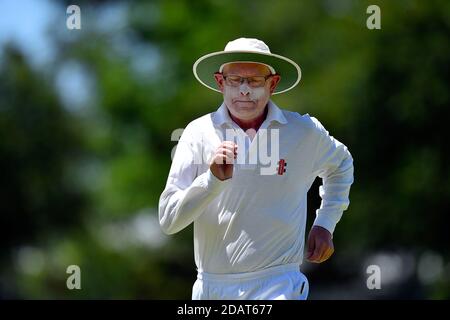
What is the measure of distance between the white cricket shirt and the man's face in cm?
5

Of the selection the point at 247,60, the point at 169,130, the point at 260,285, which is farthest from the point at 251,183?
the point at 169,130

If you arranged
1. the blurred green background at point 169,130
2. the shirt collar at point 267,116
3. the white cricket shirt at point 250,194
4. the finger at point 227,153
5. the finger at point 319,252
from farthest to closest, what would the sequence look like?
the blurred green background at point 169,130, the finger at point 319,252, the shirt collar at point 267,116, the white cricket shirt at point 250,194, the finger at point 227,153

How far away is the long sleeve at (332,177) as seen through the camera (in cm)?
596

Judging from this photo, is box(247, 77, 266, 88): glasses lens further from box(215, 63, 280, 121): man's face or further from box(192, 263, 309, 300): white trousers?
box(192, 263, 309, 300): white trousers

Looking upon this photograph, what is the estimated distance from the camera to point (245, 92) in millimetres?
5750

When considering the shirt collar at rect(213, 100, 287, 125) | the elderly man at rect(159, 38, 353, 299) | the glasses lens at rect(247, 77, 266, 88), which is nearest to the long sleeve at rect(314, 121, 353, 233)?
the elderly man at rect(159, 38, 353, 299)

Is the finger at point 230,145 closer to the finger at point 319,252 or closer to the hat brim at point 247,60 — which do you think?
the hat brim at point 247,60

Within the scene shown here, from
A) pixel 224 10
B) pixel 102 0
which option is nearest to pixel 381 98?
pixel 224 10

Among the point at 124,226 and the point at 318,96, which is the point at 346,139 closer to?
the point at 318,96

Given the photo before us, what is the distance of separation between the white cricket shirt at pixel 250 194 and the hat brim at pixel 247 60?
0.16 metres

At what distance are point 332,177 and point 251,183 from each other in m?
0.51

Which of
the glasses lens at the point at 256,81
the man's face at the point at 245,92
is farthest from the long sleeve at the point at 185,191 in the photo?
the glasses lens at the point at 256,81

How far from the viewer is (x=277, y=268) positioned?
225 inches

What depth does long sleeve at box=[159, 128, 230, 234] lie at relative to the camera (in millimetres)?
5445
